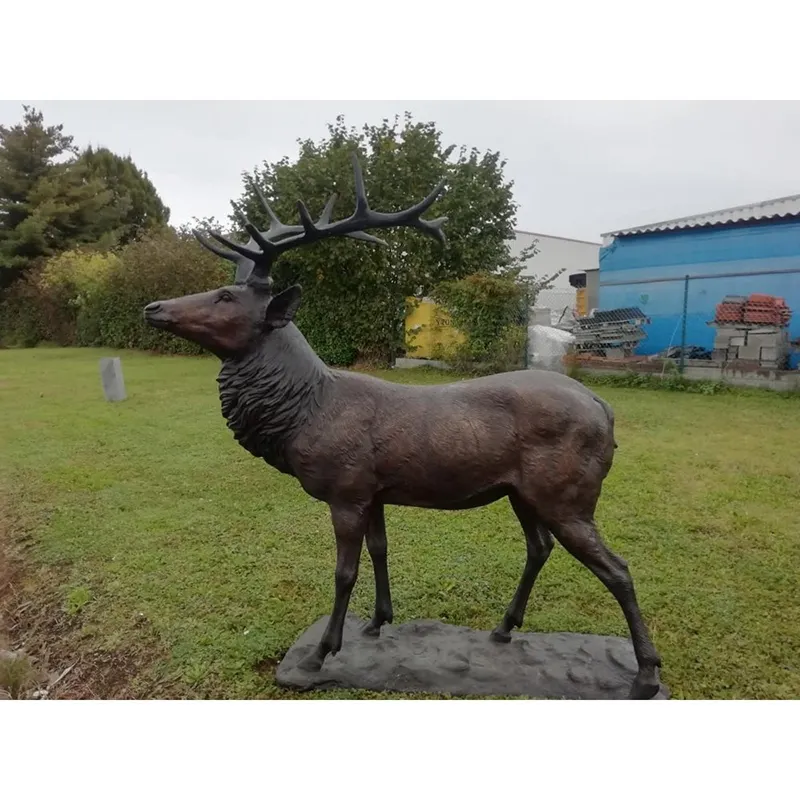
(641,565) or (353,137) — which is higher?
(353,137)

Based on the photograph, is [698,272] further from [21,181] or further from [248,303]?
[21,181]

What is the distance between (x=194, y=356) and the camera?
19.5m

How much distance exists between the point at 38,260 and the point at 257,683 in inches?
1205

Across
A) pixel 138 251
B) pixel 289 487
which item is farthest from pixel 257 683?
pixel 138 251

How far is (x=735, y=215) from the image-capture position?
12.8m

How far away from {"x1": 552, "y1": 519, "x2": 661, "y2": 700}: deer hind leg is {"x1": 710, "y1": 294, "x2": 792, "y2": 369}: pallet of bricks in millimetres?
9784

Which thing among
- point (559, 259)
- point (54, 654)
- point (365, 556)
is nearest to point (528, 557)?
point (365, 556)

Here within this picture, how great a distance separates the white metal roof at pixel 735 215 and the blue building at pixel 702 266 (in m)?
0.02

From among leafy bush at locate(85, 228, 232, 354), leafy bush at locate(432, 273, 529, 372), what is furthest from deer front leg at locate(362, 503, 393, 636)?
leafy bush at locate(85, 228, 232, 354)

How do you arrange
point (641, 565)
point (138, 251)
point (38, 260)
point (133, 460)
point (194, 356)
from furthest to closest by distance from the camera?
point (38, 260) < point (138, 251) < point (194, 356) < point (133, 460) < point (641, 565)

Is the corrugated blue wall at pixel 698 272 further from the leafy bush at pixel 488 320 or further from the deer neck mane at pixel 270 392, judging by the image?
the deer neck mane at pixel 270 392

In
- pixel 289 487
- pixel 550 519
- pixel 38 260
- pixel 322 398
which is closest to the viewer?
pixel 550 519

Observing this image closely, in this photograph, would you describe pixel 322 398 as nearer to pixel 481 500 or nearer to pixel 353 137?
pixel 481 500

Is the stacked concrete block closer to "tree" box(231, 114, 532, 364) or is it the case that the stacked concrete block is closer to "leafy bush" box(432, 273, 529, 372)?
"leafy bush" box(432, 273, 529, 372)
